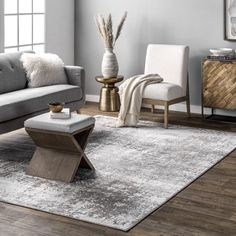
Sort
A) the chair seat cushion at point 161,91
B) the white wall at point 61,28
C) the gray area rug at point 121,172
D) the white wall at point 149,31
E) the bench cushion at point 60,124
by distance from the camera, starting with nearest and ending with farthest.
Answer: the gray area rug at point 121,172
the bench cushion at point 60,124
the chair seat cushion at point 161,91
the white wall at point 149,31
the white wall at point 61,28

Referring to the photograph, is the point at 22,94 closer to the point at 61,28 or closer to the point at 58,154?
the point at 58,154

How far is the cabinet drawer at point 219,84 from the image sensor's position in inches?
257

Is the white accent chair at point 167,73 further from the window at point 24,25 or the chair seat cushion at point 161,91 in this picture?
the window at point 24,25

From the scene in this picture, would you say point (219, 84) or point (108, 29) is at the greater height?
point (108, 29)

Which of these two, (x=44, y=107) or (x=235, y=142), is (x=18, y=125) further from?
(x=235, y=142)

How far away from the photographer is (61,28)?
7.50m

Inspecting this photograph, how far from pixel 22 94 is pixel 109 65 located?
5.25 ft

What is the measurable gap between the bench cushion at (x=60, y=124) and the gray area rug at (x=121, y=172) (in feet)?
1.30

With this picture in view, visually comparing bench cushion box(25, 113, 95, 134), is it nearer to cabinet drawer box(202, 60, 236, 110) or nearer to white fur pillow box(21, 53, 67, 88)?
white fur pillow box(21, 53, 67, 88)

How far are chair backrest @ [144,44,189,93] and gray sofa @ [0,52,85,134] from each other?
979 millimetres

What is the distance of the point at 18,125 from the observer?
5363 millimetres

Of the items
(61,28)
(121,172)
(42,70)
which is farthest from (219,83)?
(121,172)

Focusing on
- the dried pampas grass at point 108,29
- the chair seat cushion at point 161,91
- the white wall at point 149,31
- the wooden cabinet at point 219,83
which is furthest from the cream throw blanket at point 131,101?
the white wall at point 149,31

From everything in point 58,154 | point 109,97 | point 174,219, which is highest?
point 109,97
